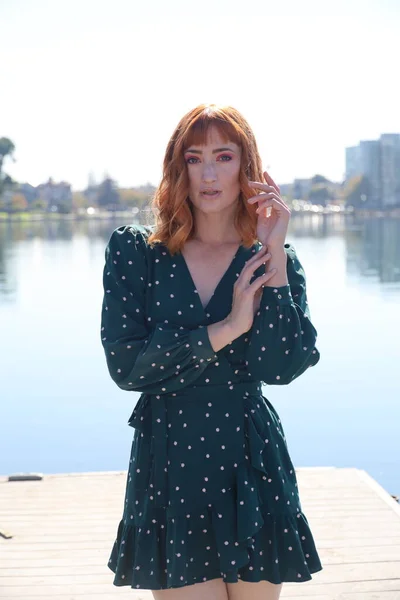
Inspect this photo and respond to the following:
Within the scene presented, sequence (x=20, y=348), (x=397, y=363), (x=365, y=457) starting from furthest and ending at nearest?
(x=20, y=348) < (x=397, y=363) < (x=365, y=457)

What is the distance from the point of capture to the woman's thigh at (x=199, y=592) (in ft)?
6.59

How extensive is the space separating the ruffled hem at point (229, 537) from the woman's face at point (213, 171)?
43 centimetres

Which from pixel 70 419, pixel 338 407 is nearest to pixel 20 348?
pixel 70 419

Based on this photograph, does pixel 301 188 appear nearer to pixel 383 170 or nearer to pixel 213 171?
pixel 383 170

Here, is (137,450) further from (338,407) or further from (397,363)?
(397,363)

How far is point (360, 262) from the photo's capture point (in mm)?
23094

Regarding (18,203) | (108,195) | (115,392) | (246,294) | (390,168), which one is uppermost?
(246,294)

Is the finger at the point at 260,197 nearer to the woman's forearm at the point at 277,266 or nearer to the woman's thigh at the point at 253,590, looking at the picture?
the woman's forearm at the point at 277,266

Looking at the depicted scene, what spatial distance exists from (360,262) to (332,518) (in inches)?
770

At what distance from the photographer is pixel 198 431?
6.73 feet

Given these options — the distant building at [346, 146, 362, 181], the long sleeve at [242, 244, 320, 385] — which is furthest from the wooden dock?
the distant building at [346, 146, 362, 181]

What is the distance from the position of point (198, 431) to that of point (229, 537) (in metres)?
0.23

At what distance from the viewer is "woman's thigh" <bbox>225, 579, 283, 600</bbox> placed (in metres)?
2.05

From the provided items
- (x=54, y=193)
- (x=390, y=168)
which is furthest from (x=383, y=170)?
(x=54, y=193)
